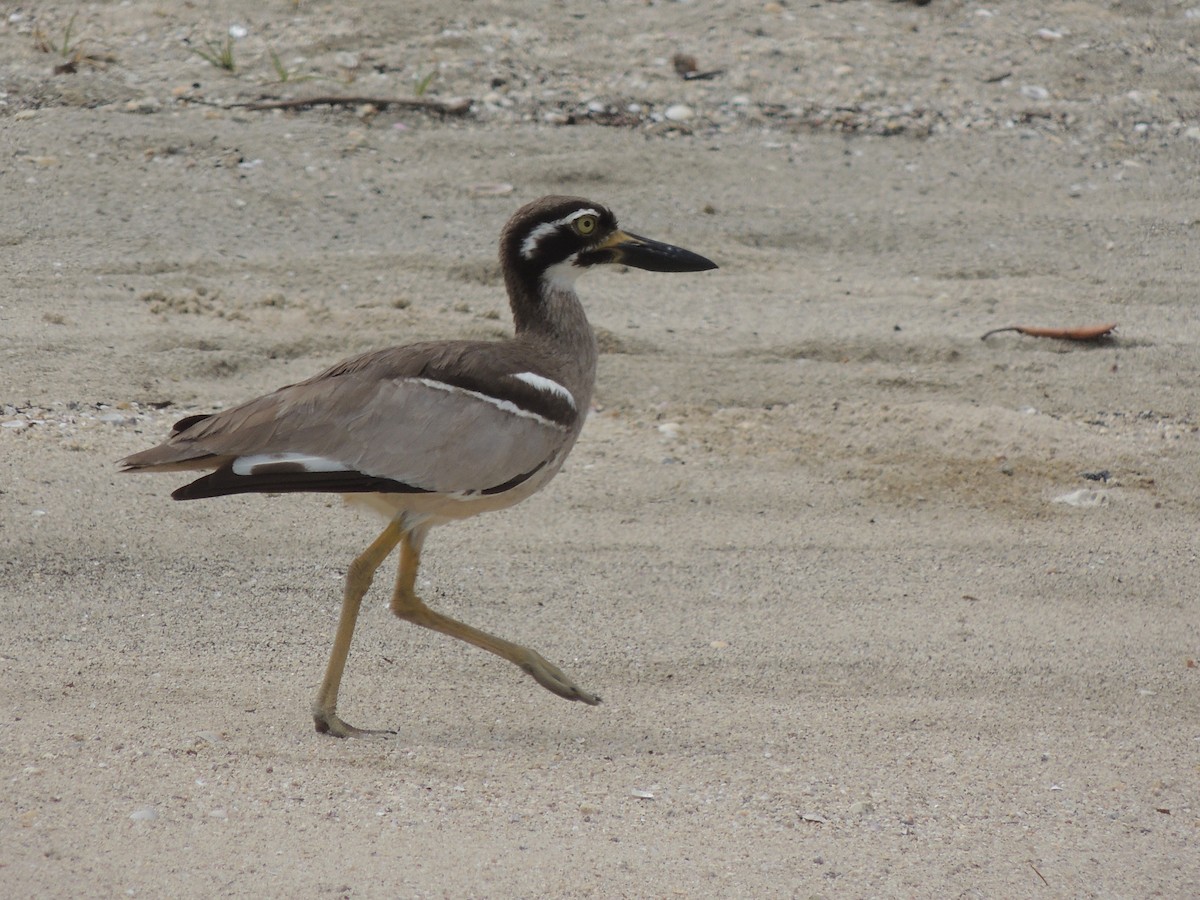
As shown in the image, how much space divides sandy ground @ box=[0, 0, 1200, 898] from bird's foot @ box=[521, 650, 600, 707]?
0.18 feet

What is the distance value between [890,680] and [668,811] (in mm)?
1124

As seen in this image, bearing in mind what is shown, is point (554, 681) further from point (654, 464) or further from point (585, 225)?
point (654, 464)

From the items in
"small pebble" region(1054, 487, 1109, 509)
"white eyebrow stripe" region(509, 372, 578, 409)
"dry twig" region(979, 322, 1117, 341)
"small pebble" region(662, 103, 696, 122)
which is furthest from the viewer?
"small pebble" region(662, 103, 696, 122)

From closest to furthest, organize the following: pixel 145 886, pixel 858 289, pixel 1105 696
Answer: pixel 145 886 < pixel 1105 696 < pixel 858 289

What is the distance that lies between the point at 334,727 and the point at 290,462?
76 cm

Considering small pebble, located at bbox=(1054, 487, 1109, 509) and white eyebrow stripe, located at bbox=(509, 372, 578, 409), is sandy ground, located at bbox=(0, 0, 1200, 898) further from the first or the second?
white eyebrow stripe, located at bbox=(509, 372, 578, 409)

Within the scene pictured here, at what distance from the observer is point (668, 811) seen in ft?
12.6

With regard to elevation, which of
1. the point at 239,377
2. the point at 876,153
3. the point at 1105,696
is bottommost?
the point at 1105,696

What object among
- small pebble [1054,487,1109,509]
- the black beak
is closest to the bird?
the black beak

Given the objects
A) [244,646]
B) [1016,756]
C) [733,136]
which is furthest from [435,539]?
[733,136]

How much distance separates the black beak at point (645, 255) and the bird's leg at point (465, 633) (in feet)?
3.78

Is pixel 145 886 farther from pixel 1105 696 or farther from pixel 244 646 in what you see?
pixel 1105 696

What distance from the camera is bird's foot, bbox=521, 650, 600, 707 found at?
4449mm

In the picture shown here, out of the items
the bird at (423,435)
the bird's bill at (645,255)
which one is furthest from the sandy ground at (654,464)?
the bird's bill at (645,255)
